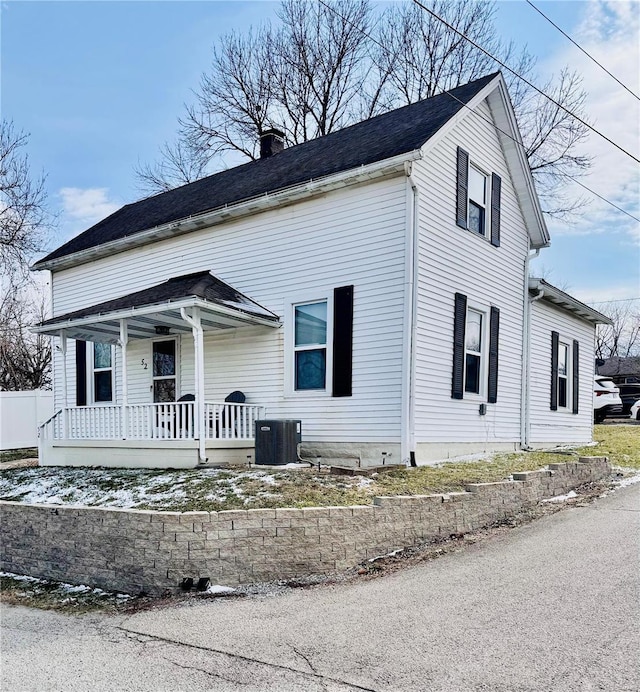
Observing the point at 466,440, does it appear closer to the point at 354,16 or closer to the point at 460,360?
the point at 460,360

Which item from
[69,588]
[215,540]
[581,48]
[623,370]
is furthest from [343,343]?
[623,370]

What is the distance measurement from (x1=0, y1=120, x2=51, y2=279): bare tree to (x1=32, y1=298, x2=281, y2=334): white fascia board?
1058cm

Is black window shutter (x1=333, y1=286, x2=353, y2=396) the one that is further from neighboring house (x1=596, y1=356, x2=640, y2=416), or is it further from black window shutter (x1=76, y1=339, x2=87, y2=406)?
neighboring house (x1=596, y1=356, x2=640, y2=416)

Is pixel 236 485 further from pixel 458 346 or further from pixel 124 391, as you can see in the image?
pixel 458 346

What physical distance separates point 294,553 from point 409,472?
125 inches

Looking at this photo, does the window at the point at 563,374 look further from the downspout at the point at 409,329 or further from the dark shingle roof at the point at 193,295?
the dark shingle roof at the point at 193,295

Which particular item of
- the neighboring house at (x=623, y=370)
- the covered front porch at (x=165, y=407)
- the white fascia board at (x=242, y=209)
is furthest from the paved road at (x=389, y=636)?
the neighboring house at (x=623, y=370)

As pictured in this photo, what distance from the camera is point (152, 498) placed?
7367 mm

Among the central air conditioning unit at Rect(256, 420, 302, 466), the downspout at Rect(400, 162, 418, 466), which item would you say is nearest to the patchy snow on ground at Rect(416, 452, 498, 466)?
the downspout at Rect(400, 162, 418, 466)

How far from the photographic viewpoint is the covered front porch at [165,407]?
31.2 ft

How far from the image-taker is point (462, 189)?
10.7 m

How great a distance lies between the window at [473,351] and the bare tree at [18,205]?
15849mm

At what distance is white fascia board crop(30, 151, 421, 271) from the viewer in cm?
930

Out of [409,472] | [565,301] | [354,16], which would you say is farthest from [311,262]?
[354,16]
